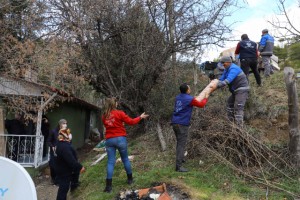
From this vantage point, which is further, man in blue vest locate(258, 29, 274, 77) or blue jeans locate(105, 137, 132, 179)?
man in blue vest locate(258, 29, 274, 77)

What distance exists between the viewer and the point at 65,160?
265 inches

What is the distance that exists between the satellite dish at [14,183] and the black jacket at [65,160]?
335 centimetres

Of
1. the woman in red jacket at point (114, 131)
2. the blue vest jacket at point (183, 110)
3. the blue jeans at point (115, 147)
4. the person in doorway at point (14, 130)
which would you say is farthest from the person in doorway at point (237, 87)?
the person in doorway at point (14, 130)

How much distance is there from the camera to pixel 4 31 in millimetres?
10570

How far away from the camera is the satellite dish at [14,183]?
3.22 meters

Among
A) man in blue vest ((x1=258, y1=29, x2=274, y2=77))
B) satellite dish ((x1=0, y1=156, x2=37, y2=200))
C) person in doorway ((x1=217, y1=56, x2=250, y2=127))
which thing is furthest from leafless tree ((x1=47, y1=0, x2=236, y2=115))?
satellite dish ((x1=0, y1=156, x2=37, y2=200))

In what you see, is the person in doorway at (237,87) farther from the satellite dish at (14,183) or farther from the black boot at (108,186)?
the satellite dish at (14,183)

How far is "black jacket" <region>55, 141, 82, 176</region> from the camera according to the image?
671cm

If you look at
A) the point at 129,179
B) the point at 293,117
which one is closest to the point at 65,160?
the point at 129,179

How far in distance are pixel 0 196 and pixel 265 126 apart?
6878 millimetres

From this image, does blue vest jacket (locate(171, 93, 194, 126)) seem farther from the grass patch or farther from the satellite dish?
the satellite dish

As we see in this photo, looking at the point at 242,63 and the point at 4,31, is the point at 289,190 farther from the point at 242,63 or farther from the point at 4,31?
the point at 4,31

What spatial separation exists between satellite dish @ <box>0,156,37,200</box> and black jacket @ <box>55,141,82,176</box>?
11.0 ft

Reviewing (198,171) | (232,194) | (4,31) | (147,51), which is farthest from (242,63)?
(4,31)
